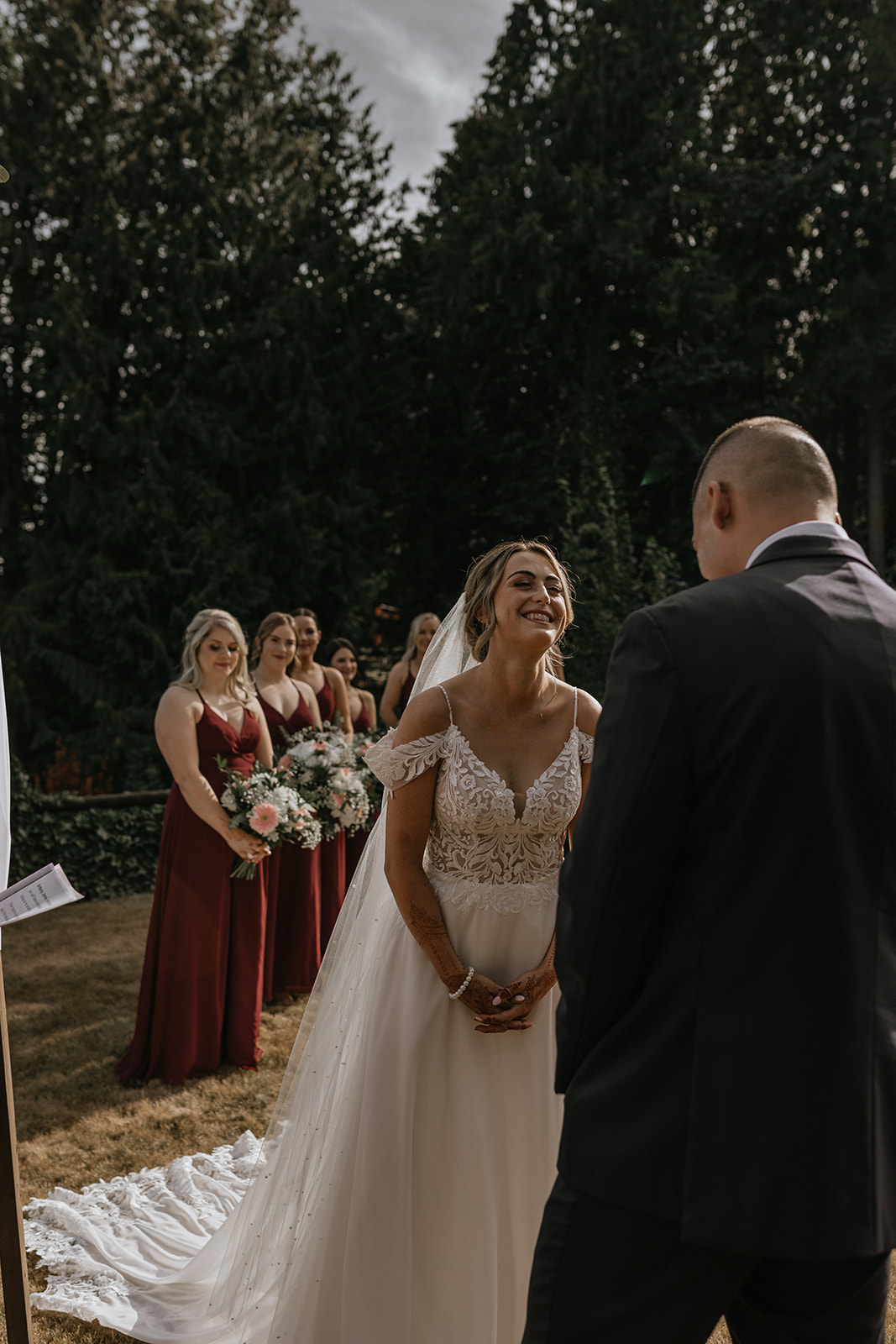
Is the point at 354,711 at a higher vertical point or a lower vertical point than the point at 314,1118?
higher

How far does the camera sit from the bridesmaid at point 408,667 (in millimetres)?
8297

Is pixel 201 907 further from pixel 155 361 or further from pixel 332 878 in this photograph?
pixel 155 361

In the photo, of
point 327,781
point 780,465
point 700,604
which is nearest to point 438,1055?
point 700,604

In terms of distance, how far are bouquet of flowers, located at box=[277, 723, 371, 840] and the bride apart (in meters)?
3.11

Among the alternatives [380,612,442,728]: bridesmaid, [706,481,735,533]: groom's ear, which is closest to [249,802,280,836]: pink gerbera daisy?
[380,612,442,728]: bridesmaid

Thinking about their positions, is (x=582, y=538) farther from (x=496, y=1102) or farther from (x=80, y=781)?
(x=496, y=1102)

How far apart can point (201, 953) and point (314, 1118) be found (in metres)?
2.55

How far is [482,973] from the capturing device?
116 inches

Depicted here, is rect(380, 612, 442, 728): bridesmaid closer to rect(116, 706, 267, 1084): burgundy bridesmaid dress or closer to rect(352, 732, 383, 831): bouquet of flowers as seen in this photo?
rect(352, 732, 383, 831): bouquet of flowers

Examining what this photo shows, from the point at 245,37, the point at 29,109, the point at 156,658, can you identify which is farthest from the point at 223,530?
the point at 245,37

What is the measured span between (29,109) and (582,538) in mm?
12201

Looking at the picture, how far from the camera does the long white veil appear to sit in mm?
2939

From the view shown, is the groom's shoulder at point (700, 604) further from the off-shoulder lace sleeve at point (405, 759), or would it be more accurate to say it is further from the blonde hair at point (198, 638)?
the blonde hair at point (198, 638)

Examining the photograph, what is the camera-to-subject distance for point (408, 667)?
8.31 metres
